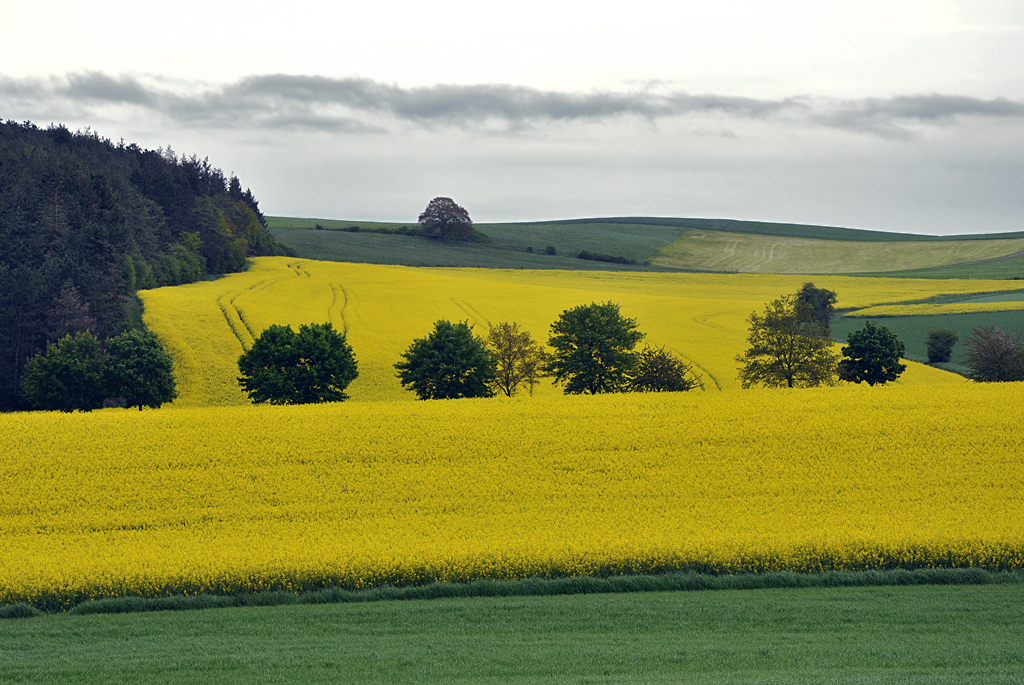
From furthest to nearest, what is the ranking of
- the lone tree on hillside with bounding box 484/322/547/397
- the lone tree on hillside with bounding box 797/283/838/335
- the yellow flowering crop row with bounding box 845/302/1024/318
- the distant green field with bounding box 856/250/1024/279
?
the distant green field with bounding box 856/250/1024/279 → the lone tree on hillside with bounding box 797/283/838/335 → the yellow flowering crop row with bounding box 845/302/1024/318 → the lone tree on hillside with bounding box 484/322/547/397

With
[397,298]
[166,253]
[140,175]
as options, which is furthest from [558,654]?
[140,175]

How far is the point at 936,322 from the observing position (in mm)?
65562

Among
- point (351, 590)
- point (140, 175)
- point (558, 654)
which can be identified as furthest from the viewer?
point (140, 175)

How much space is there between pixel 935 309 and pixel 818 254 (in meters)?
53.9

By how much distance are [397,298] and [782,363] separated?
3448 centimetres

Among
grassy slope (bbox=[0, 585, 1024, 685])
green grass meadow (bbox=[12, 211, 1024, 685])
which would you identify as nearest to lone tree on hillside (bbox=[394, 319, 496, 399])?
green grass meadow (bbox=[12, 211, 1024, 685])

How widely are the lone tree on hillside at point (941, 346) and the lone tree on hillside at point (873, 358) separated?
30.8 feet

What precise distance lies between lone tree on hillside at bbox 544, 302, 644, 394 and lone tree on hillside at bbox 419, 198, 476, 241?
79.1 meters

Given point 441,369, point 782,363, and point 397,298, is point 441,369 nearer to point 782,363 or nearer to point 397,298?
point 782,363

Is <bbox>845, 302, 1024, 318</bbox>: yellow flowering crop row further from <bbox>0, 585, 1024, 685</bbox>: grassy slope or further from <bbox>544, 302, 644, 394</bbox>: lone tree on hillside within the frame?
<bbox>0, 585, 1024, 685</bbox>: grassy slope

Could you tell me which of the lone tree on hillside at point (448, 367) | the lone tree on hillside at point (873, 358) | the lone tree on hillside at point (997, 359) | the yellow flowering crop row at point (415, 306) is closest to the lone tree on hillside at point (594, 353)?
the yellow flowering crop row at point (415, 306)

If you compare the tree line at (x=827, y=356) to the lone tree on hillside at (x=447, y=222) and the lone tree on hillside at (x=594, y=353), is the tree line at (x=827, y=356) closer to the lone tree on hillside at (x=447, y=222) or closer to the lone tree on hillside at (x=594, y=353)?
the lone tree on hillside at (x=594, y=353)

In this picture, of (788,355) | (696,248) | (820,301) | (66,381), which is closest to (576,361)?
(788,355)

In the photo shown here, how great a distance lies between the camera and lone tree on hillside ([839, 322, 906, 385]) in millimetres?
46094
